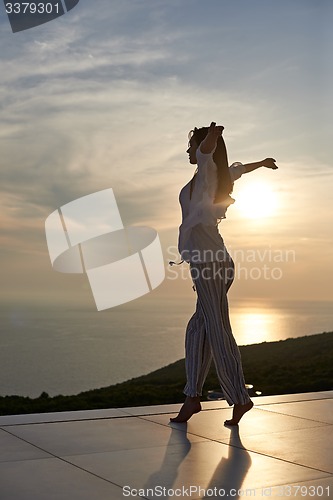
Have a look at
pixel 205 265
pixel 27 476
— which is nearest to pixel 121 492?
pixel 27 476

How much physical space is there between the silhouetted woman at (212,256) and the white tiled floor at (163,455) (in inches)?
11.2

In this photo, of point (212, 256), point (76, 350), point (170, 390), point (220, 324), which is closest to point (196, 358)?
point (220, 324)

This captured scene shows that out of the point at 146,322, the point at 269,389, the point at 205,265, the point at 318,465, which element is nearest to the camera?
the point at 318,465

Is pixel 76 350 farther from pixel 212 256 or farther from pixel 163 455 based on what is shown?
pixel 163 455

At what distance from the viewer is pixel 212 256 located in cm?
353

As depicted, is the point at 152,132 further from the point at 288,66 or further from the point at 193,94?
the point at 288,66

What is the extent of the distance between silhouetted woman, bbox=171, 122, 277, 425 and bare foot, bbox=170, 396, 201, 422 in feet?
0.15

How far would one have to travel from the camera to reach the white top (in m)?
3.50

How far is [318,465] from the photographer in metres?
2.91

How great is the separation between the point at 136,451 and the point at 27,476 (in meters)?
0.57

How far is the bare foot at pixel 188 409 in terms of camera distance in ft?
12.1

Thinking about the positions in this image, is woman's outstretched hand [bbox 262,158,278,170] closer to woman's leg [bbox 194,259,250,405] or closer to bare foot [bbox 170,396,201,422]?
woman's leg [bbox 194,259,250,405]

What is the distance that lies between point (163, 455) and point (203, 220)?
3.64 ft

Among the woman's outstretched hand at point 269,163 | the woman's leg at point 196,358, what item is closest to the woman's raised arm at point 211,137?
the woman's outstretched hand at point 269,163
